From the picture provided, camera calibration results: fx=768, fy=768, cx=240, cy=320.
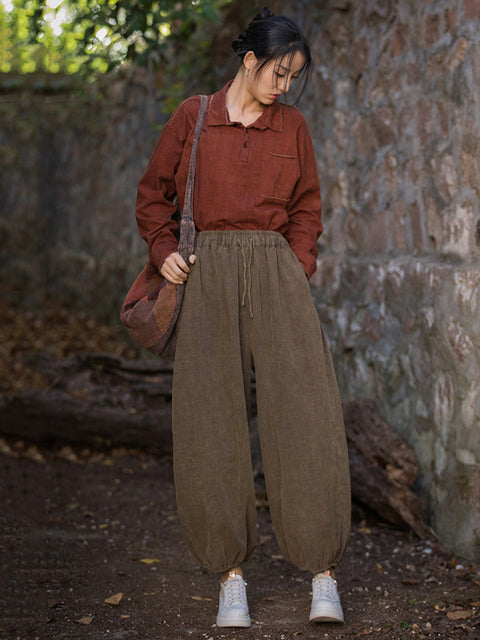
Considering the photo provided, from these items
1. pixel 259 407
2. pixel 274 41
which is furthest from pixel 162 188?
pixel 259 407

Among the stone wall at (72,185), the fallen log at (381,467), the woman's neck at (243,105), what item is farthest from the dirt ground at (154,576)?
the stone wall at (72,185)

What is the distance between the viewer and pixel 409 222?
3281mm

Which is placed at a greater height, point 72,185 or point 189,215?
point 72,185

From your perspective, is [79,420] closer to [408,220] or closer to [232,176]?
[408,220]

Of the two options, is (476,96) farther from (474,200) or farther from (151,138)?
(151,138)

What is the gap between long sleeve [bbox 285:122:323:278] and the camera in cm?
240

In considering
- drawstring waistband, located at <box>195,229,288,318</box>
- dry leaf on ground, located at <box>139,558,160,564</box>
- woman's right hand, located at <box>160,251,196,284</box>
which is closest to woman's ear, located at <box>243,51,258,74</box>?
drawstring waistband, located at <box>195,229,288,318</box>

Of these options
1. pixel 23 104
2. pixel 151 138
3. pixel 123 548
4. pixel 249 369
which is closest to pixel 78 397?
pixel 123 548

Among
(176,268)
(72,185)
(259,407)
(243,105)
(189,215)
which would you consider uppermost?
(72,185)

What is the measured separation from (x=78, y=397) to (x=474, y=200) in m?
2.63

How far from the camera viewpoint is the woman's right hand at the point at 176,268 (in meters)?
2.31

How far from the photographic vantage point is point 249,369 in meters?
2.38

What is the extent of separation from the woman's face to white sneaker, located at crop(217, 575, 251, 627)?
1.48m

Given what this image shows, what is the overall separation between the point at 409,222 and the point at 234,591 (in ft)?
5.64
